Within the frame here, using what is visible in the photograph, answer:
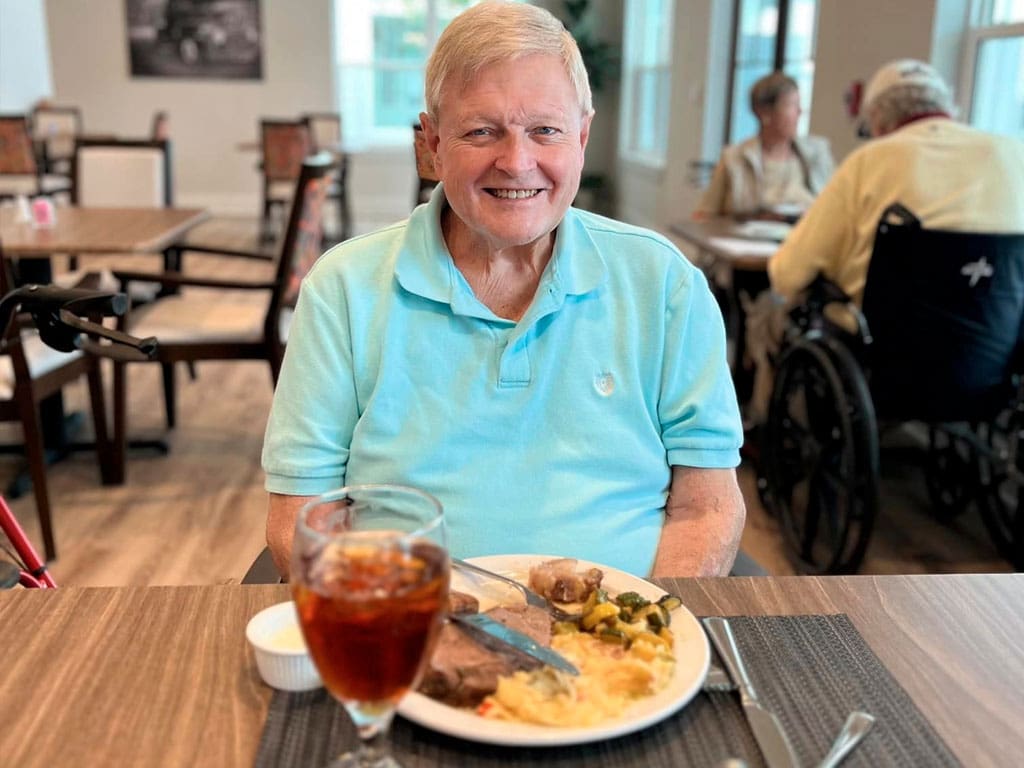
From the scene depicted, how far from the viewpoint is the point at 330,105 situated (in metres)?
9.24

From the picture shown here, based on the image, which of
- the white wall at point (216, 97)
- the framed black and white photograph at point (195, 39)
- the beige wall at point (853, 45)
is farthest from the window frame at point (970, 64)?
the framed black and white photograph at point (195, 39)

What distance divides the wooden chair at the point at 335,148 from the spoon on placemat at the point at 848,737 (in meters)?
6.97

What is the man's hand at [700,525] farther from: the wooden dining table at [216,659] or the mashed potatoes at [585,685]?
the mashed potatoes at [585,685]

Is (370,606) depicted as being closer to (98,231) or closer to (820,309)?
(820,309)

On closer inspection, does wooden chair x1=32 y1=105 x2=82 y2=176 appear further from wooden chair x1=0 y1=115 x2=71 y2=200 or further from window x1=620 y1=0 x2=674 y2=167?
window x1=620 y1=0 x2=674 y2=167

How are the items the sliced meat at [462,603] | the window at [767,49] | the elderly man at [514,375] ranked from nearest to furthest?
1. the sliced meat at [462,603]
2. the elderly man at [514,375]
3. the window at [767,49]

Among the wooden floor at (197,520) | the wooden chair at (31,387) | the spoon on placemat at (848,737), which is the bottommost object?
the wooden floor at (197,520)

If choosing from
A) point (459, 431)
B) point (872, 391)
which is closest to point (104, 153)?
point (872, 391)

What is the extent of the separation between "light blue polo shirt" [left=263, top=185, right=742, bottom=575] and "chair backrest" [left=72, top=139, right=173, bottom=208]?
10.6 feet

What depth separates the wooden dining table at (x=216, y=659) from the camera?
697 mm

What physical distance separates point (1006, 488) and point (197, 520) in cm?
243

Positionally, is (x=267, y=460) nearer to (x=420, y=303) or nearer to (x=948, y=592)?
(x=420, y=303)

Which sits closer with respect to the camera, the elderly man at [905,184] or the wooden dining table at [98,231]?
the elderly man at [905,184]

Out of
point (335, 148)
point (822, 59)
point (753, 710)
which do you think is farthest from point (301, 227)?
point (335, 148)
